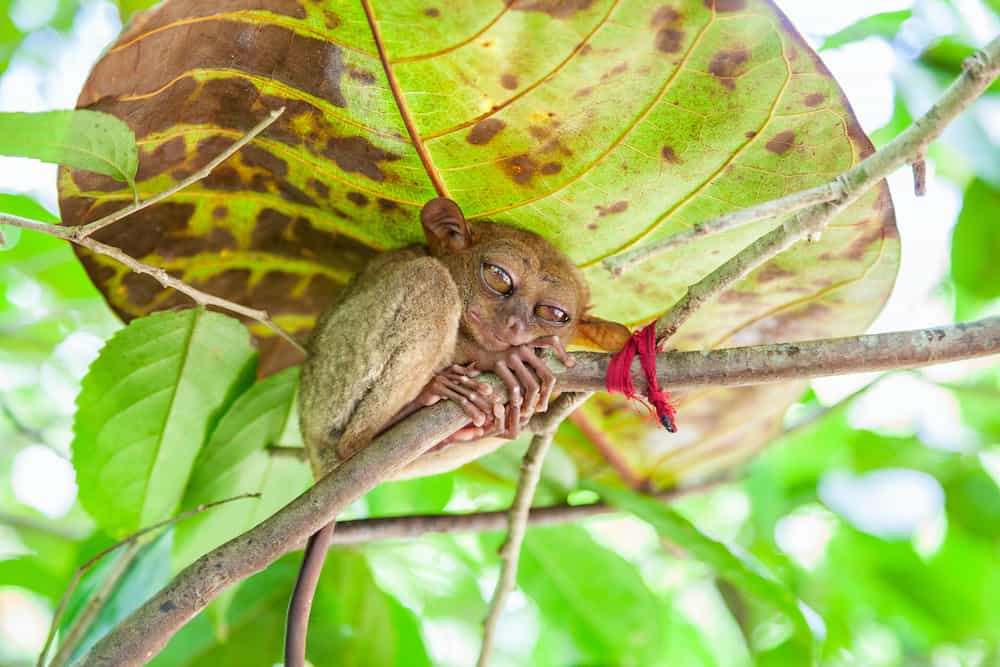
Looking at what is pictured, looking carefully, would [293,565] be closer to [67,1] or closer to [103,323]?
[103,323]

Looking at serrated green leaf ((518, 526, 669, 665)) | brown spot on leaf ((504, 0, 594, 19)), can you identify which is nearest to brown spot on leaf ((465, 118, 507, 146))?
brown spot on leaf ((504, 0, 594, 19))

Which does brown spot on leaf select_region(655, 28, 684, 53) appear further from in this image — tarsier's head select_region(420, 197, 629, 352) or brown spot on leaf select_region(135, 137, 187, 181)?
brown spot on leaf select_region(135, 137, 187, 181)

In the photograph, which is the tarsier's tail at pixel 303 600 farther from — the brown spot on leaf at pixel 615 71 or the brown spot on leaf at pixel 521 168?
the brown spot on leaf at pixel 615 71

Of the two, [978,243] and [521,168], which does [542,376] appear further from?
[978,243]

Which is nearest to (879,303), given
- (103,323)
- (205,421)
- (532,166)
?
(532,166)

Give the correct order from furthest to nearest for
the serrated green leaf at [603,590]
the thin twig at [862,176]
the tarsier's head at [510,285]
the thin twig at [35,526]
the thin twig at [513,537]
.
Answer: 1. the thin twig at [35,526]
2. the serrated green leaf at [603,590]
3. the thin twig at [513,537]
4. the tarsier's head at [510,285]
5. the thin twig at [862,176]

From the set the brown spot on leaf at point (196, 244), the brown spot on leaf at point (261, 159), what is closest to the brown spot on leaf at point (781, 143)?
the brown spot on leaf at point (261, 159)
